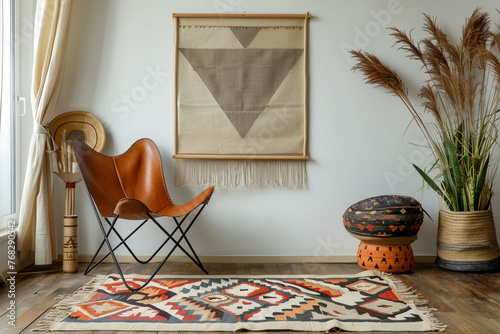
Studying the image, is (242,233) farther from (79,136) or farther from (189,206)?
(79,136)

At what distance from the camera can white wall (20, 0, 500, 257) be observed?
3641 mm

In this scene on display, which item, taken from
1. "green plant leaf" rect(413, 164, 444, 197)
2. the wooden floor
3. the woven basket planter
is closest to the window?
the wooden floor

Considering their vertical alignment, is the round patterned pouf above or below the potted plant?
below

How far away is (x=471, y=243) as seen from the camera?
334 centimetres

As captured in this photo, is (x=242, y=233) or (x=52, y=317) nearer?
(x=52, y=317)

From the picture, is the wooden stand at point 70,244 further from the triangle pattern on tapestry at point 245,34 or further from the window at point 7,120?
the triangle pattern on tapestry at point 245,34

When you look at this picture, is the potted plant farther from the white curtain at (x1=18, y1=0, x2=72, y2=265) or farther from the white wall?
the white curtain at (x1=18, y1=0, x2=72, y2=265)

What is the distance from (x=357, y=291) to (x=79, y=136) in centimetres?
220

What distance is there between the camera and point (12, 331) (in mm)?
2162

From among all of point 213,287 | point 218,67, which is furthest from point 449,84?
point 213,287

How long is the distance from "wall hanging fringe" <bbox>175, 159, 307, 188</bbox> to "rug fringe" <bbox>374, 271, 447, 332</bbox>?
947 mm

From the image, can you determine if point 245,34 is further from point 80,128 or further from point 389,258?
point 389,258

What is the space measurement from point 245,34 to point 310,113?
0.76 m

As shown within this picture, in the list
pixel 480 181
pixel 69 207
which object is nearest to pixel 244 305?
pixel 69 207
